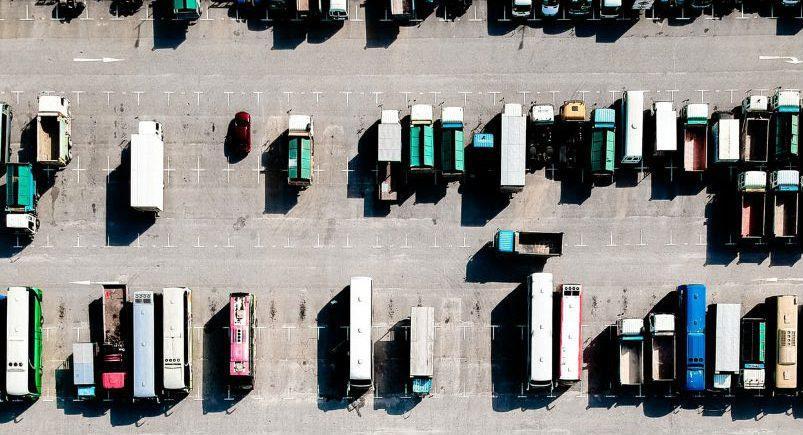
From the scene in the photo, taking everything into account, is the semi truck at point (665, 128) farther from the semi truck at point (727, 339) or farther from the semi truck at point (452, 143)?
the semi truck at point (452, 143)

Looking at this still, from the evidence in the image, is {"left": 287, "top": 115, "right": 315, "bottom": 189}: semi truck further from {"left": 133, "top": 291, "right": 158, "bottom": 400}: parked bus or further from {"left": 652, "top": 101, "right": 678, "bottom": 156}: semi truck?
{"left": 652, "top": 101, "right": 678, "bottom": 156}: semi truck

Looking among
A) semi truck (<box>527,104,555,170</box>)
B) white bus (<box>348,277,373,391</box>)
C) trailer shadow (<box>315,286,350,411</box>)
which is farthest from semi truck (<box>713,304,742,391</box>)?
trailer shadow (<box>315,286,350,411</box>)

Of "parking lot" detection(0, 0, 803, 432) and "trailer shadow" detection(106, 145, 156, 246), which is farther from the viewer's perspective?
"trailer shadow" detection(106, 145, 156, 246)

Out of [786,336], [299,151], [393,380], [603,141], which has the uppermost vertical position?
[603,141]

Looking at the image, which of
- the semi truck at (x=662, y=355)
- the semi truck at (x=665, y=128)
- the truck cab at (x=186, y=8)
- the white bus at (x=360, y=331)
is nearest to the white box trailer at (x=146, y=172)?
the truck cab at (x=186, y=8)

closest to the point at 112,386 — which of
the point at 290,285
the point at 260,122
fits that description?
the point at 290,285

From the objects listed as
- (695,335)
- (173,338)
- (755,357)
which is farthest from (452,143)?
(755,357)

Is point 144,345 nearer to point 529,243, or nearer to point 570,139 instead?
point 529,243
